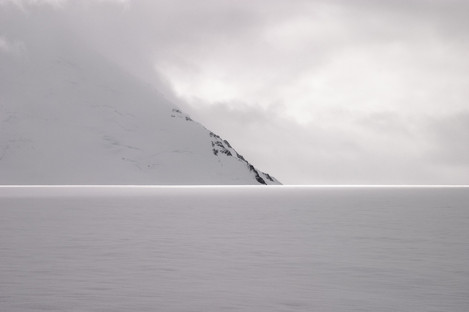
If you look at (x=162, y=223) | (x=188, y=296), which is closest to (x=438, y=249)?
(x=188, y=296)

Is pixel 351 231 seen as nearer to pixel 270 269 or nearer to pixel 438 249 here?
pixel 438 249

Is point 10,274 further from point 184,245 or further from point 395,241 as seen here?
point 395,241

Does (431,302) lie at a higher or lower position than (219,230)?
lower

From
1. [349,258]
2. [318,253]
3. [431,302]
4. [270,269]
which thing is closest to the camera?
[431,302]

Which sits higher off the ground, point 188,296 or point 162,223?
point 162,223

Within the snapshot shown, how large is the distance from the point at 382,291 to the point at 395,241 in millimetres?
21248

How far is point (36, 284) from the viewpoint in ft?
85.3

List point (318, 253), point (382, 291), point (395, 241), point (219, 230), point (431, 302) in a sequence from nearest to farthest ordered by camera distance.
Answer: point (431, 302) < point (382, 291) < point (318, 253) < point (395, 241) < point (219, 230)

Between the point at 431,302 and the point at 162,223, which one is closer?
the point at 431,302

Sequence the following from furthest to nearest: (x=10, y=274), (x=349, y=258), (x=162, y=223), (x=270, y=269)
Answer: (x=162, y=223)
(x=349, y=258)
(x=270, y=269)
(x=10, y=274)

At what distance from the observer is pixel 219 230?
54.3 m

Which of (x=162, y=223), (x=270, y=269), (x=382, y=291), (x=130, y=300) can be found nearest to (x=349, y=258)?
(x=270, y=269)

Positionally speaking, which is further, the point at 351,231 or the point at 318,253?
the point at 351,231

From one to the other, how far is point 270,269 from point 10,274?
443 inches
